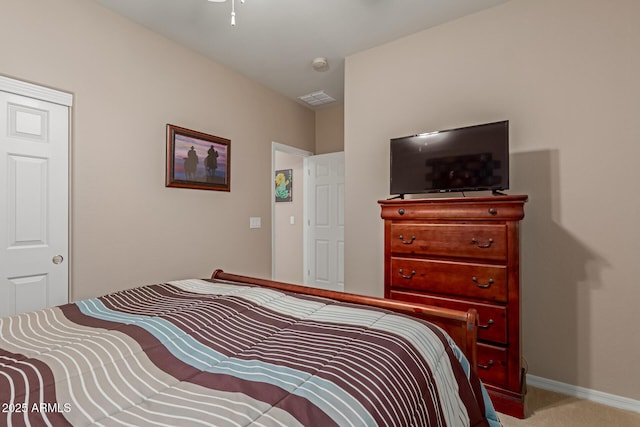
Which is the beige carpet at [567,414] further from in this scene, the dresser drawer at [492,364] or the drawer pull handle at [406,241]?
the drawer pull handle at [406,241]

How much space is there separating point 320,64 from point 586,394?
343cm

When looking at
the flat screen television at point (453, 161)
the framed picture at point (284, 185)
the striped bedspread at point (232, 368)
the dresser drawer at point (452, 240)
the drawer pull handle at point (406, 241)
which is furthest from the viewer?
the framed picture at point (284, 185)

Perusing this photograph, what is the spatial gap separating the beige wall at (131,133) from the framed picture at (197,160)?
7 cm

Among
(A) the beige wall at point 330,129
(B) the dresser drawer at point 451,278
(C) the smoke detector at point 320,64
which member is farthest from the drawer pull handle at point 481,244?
(A) the beige wall at point 330,129

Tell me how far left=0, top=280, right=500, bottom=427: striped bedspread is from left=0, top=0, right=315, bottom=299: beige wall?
110 cm

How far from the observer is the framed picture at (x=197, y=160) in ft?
9.15

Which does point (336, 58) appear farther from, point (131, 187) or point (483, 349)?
point (483, 349)

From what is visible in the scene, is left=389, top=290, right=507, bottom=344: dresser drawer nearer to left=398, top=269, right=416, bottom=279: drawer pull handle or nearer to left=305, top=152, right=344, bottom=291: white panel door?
left=398, top=269, right=416, bottom=279: drawer pull handle

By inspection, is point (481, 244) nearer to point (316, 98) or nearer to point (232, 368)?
point (232, 368)

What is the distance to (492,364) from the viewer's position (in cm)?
192

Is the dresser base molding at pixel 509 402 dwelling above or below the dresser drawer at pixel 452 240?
below

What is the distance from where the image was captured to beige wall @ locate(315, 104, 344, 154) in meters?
4.40

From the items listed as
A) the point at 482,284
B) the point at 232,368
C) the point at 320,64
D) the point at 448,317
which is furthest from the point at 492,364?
the point at 320,64

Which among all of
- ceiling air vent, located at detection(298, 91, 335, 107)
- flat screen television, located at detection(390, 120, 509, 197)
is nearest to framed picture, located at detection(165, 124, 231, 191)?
ceiling air vent, located at detection(298, 91, 335, 107)
